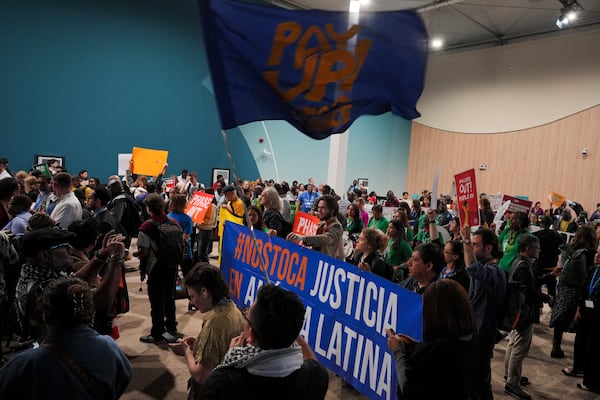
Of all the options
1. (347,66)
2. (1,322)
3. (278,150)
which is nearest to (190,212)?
(1,322)

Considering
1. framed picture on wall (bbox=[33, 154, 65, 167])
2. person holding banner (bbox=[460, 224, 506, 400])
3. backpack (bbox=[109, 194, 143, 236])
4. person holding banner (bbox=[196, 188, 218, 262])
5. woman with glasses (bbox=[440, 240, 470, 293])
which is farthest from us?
framed picture on wall (bbox=[33, 154, 65, 167])

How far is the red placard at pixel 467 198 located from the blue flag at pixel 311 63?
1.93 metres

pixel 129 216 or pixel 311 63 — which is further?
pixel 129 216

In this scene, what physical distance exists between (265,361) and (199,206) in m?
6.44

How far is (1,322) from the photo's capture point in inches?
150

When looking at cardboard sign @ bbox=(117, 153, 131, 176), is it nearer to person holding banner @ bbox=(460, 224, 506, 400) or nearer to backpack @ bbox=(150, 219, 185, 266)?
backpack @ bbox=(150, 219, 185, 266)

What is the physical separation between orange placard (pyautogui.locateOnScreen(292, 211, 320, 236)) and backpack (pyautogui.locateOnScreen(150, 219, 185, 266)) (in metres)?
2.01

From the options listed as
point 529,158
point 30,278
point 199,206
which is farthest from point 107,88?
point 529,158

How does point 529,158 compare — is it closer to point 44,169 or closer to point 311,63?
point 44,169

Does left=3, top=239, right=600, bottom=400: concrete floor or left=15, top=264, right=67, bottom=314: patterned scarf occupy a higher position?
left=15, top=264, right=67, bottom=314: patterned scarf

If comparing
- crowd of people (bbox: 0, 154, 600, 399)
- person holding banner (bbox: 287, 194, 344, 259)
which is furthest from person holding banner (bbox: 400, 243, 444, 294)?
person holding banner (bbox: 287, 194, 344, 259)

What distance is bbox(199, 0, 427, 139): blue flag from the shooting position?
273cm

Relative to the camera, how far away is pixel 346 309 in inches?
144

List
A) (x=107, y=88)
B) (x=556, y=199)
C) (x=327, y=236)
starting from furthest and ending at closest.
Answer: (x=556, y=199) < (x=107, y=88) < (x=327, y=236)
